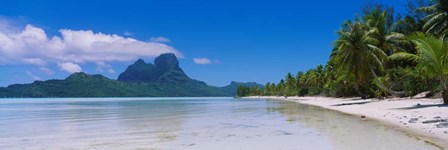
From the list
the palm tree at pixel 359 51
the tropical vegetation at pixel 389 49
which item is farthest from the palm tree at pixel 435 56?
the palm tree at pixel 359 51

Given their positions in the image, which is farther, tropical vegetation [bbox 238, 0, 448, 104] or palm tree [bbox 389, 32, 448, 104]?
tropical vegetation [bbox 238, 0, 448, 104]

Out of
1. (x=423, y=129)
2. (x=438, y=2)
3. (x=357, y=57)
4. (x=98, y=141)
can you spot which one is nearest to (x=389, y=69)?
(x=357, y=57)

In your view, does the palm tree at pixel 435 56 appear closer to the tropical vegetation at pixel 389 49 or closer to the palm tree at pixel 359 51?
Result: the tropical vegetation at pixel 389 49

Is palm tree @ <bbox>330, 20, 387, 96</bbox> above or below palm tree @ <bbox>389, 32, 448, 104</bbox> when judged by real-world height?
above

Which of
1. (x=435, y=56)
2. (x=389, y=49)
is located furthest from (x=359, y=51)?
(x=435, y=56)

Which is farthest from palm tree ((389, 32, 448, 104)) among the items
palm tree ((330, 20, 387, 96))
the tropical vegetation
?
palm tree ((330, 20, 387, 96))

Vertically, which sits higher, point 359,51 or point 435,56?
point 359,51

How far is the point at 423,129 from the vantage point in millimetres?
12102

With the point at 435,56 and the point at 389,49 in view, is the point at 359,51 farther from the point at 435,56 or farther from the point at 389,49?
the point at 435,56

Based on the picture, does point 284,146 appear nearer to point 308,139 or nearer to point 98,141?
point 308,139

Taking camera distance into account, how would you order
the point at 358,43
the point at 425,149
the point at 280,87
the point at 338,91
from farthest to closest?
the point at 280,87 < the point at 338,91 < the point at 358,43 < the point at 425,149

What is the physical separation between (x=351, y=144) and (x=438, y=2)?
83.7 ft

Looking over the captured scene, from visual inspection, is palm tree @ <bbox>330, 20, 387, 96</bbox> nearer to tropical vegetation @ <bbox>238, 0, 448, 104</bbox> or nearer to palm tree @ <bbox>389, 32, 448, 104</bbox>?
tropical vegetation @ <bbox>238, 0, 448, 104</bbox>

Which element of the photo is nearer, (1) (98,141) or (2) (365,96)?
(1) (98,141)
